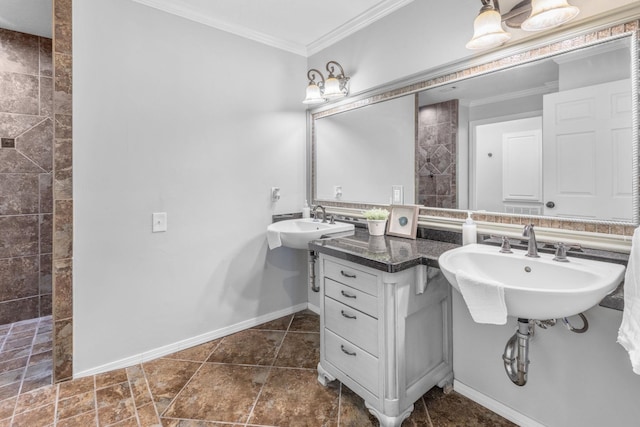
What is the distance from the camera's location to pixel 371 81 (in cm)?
229

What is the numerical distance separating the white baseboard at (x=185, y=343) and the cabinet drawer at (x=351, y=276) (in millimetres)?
1140

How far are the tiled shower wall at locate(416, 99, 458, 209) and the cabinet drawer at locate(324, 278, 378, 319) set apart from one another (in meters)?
0.76

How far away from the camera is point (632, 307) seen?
1.01m

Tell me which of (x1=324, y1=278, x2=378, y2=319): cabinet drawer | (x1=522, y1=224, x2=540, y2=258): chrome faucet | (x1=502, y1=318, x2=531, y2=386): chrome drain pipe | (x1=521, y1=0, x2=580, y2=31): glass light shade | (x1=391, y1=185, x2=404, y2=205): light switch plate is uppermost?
(x1=521, y1=0, x2=580, y2=31): glass light shade

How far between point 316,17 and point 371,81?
2.03 ft

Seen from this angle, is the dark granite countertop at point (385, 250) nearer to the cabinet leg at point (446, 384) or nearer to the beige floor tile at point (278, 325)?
the cabinet leg at point (446, 384)

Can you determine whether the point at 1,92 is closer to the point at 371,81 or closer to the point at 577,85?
the point at 371,81

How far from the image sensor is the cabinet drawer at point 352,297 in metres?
1.52

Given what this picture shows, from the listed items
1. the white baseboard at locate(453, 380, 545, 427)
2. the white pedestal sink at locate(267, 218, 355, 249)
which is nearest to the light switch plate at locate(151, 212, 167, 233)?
the white pedestal sink at locate(267, 218, 355, 249)

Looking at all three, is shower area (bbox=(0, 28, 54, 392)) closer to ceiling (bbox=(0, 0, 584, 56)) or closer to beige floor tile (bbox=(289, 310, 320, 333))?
ceiling (bbox=(0, 0, 584, 56))

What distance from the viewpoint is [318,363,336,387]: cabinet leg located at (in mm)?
1812

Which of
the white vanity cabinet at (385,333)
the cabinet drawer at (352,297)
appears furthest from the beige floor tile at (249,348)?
the cabinet drawer at (352,297)

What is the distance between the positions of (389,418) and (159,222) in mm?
1774

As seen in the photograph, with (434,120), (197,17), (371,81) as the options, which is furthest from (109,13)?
(434,120)
